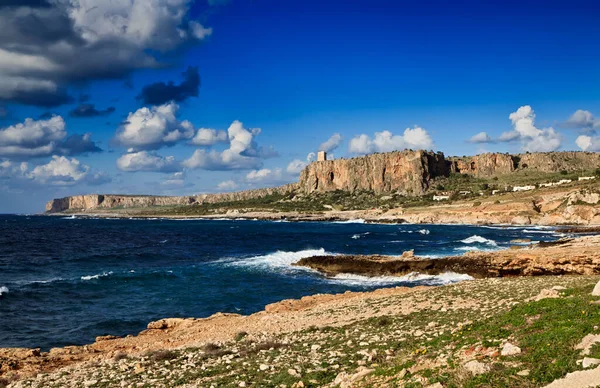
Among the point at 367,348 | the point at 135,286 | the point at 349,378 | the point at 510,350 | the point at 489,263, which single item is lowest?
the point at 135,286

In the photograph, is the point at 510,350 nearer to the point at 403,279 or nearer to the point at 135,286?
the point at 403,279

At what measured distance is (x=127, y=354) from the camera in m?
16.0

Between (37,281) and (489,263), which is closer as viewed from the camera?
(489,263)

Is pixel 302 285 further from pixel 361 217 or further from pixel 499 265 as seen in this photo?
pixel 361 217

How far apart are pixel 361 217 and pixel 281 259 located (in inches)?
4453

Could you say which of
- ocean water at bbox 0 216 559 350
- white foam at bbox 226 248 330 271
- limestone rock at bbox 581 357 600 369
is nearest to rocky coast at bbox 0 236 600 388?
limestone rock at bbox 581 357 600 369

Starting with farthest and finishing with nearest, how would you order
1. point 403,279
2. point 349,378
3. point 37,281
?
1. point 37,281
2. point 403,279
3. point 349,378

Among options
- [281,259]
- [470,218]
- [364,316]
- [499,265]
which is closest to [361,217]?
[470,218]

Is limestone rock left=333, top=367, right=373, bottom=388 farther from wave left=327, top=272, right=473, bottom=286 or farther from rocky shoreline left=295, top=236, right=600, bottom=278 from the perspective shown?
rocky shoreline left=295, top=236, right=600, bottom=278

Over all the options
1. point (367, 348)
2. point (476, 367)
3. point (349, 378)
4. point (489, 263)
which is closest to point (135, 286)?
point (367, 348)

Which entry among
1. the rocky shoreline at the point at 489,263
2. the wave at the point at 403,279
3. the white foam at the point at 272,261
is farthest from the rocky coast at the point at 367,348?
the white foam at the point at 272,261

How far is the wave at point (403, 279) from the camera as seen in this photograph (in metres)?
35.0

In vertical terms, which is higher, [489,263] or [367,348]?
[367,348]

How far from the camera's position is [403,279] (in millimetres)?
37281
